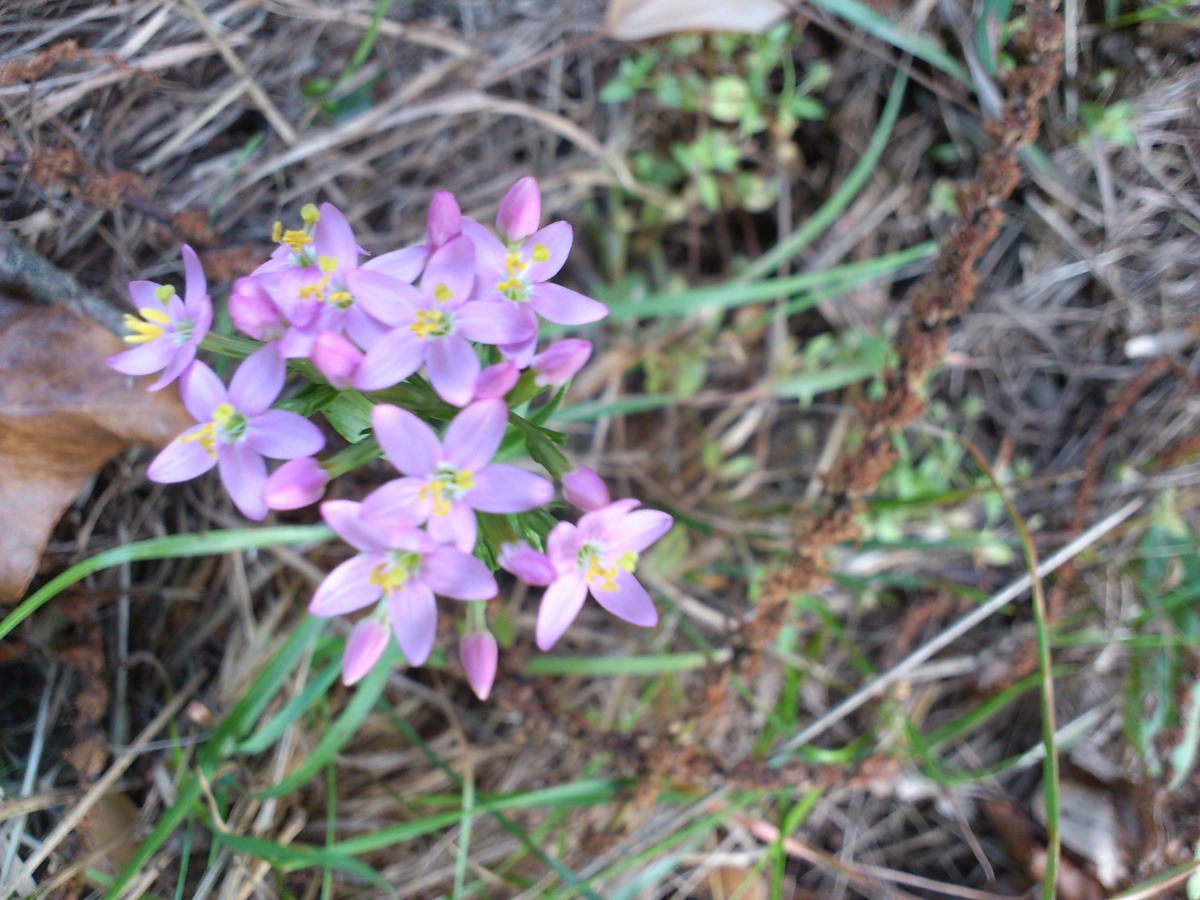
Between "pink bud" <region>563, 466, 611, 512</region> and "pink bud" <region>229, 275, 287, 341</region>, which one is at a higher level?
"pink bud" <region>229, 275, 287, 341</region>

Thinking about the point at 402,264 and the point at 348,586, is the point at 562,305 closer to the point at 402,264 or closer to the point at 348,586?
the point at 402,264

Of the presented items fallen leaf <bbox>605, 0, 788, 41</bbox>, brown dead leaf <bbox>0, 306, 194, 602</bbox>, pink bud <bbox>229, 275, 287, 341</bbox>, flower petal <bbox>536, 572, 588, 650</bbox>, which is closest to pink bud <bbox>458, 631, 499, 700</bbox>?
flower petal <bbox>536, 572, 588, 650</bbox>

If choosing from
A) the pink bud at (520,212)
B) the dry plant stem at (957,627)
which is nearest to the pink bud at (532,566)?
the pink bud at (520,212)

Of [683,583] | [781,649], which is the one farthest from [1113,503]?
[683,583]

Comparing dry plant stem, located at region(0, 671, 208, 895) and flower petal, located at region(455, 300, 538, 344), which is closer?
flower petal, located at region(455, 300, 538, 344)

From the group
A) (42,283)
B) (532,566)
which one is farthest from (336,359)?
(42,283)

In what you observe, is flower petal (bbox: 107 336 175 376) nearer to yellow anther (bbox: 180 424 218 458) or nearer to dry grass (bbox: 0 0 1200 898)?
yellow anther (bbox: 180 424 218 458)

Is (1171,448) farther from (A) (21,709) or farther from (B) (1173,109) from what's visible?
(A) (21,709)
